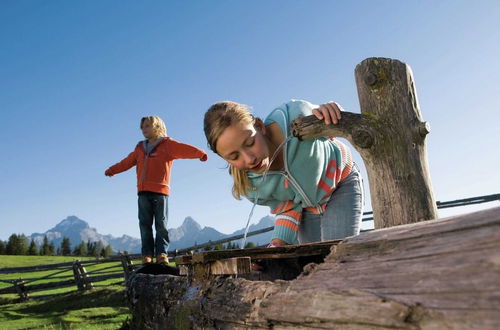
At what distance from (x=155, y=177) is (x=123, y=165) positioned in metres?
1.03

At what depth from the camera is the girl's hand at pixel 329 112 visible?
2686 millimetres

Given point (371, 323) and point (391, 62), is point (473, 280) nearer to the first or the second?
point (371, 323)

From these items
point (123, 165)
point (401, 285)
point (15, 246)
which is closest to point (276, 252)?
point (401, 285)

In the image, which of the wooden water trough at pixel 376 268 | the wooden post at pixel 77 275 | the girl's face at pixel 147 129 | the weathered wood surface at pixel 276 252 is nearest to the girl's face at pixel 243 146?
the wooden water trough at pixel 376 268

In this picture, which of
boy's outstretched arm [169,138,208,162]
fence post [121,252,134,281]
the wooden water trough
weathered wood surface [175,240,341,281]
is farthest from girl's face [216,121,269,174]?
fence post [121,252,134,281]

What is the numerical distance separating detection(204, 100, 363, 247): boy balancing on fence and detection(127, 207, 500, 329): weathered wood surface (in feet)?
4.59

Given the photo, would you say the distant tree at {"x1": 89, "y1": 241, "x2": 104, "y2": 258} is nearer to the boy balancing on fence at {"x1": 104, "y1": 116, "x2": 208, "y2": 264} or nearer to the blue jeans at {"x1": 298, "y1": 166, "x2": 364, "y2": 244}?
the boy balancing on fence at {"x1": 104, "y1": 116, "x2": 208, "y2": 264}

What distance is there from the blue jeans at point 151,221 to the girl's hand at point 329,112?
4351 mm

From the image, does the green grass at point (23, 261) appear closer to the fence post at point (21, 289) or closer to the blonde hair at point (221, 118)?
the fence post at point (21, 289)

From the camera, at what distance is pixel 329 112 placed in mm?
2711

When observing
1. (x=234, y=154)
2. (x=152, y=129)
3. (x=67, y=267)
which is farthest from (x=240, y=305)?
(x=67, y=267)

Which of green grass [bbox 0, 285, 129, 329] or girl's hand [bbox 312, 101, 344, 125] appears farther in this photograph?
green grass [bbox 0, 285, 129, 329]

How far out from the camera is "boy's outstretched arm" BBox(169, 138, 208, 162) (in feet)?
22.1

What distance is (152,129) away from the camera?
6824 millimetres
